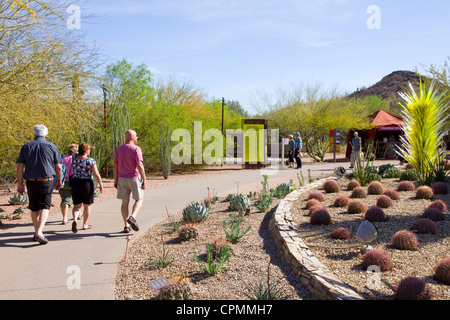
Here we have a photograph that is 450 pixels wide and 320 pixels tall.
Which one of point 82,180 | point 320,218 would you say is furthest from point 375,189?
point 82,180

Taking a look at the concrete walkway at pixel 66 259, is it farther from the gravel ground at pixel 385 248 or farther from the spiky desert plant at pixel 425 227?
the spiky desert plant at pixel 425 227

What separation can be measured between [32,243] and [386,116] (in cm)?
2498

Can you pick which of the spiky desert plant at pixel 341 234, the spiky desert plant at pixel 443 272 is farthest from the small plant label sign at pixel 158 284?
the spiky desert plant at pixel 341 234

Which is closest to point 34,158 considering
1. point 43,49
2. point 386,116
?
point 43,49

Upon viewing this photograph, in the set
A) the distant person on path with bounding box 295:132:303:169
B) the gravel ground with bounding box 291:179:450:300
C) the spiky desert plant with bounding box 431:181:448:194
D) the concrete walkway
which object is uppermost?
the distant person on path with bounding box 295:132:303:169

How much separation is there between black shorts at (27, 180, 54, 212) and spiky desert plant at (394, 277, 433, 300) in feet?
16.5

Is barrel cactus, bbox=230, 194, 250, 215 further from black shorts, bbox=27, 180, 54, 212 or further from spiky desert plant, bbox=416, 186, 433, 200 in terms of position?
Answer: spiky desert plant, bbox=416, 186, 433, 200

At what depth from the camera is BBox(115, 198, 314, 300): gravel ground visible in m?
3.98

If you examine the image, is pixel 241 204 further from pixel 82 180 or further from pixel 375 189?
pixel 375 189

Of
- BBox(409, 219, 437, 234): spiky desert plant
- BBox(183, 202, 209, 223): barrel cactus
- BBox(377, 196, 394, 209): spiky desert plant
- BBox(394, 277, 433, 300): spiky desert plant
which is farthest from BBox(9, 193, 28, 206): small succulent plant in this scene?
BBox(394, 277, 433, 300): spiky desert plant

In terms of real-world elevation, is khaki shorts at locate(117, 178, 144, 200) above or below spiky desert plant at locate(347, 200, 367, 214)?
above

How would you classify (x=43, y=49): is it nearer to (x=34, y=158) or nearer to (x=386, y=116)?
(x=34, y=158)
